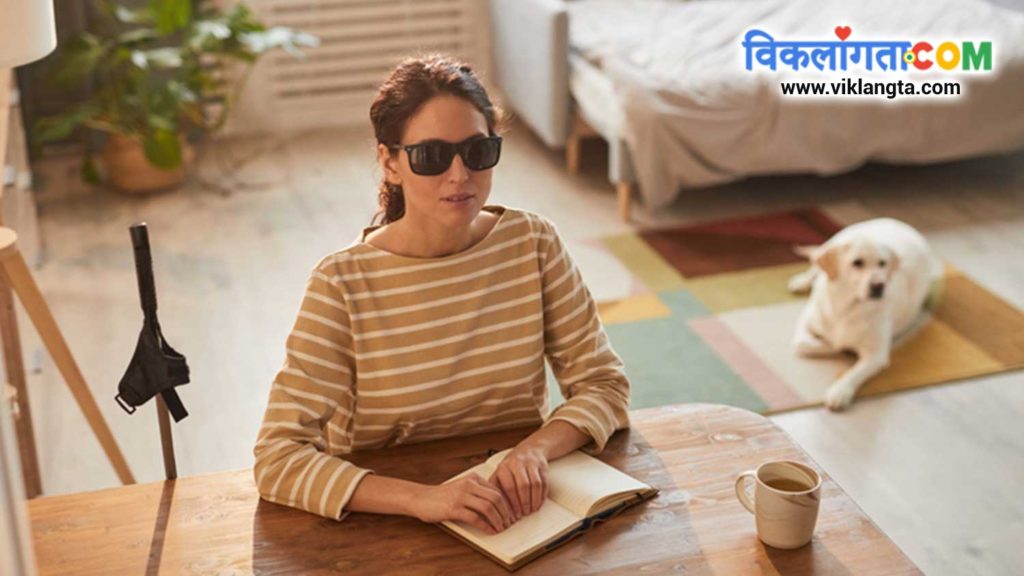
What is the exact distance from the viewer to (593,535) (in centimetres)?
141

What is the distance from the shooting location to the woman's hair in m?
1.58

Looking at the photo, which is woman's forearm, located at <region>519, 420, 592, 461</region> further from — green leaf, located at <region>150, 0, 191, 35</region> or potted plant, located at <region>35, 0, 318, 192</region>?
green leaf, located at <region>150, 0, 191, 35</region>

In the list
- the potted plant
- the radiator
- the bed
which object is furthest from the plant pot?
the bed

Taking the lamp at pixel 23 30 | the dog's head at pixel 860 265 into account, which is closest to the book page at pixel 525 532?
the lamp at pixel 23 30

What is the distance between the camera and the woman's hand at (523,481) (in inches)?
56.5

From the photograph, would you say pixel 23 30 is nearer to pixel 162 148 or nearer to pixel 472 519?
pixel 472 519

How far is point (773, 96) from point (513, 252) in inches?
101

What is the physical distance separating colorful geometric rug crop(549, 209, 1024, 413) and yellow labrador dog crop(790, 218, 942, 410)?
0.17ft

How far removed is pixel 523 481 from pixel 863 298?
1901 millimetres

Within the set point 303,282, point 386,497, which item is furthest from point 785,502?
point 303,282

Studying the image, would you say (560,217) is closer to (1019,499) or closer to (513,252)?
(1019,499)

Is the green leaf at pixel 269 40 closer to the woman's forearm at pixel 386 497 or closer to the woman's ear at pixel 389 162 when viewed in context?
the woman's ear at pixel 389 162

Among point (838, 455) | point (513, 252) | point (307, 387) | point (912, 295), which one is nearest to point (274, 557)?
point (307, 387)

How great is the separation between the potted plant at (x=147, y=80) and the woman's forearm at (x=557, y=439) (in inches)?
122
